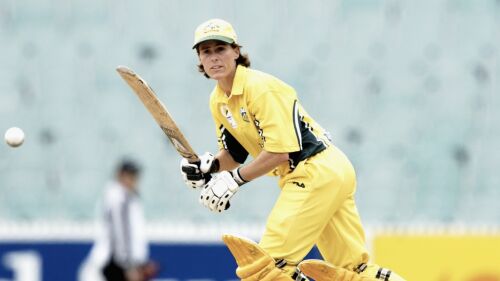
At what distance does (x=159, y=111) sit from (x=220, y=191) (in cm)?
64

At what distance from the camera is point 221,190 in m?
6.56

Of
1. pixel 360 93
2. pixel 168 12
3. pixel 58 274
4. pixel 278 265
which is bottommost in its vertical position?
pixel 58 274

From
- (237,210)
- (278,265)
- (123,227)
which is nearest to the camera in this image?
(278,265)

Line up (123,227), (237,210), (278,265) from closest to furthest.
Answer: (278,265) < (123,227) < (237,210)

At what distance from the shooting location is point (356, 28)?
1241 centimetres

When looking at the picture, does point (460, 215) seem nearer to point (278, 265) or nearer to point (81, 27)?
point (81, 27)

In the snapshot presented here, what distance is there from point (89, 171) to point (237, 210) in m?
Answer: 1.51

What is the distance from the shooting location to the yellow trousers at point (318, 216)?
21.2 ft

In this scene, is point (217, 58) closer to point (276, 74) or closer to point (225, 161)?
point (225, 161)

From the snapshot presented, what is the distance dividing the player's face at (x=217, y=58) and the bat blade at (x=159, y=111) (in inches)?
15.7

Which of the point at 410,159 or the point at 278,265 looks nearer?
the point at 278,265

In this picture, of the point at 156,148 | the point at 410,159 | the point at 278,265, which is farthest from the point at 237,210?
the point at 278,265

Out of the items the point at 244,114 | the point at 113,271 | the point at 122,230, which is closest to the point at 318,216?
the point at 244,114

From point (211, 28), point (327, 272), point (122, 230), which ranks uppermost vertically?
point (211, 28)
